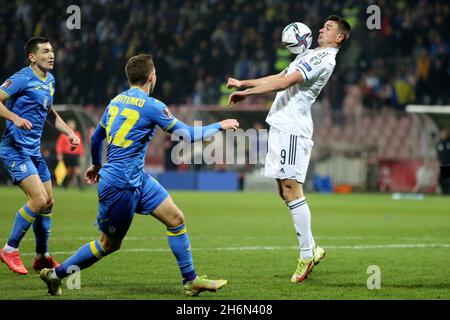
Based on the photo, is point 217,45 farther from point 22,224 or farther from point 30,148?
point 22,224

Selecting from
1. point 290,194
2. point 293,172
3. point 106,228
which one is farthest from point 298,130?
point 106,228

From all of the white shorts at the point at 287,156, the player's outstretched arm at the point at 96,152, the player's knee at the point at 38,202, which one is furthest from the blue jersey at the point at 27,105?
the white shorts at the point at 287,156

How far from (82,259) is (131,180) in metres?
0.75

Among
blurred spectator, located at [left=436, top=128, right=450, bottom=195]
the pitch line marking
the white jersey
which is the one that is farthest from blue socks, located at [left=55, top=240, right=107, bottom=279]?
blurred spectator, located at [left=436, top=128, right=450, bottom=195]

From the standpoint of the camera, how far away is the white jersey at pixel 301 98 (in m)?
8.49

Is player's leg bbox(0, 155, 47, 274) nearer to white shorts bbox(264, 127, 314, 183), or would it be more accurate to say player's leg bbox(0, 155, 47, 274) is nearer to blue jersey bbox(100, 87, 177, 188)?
blue jersey bbox(100, 87, 177, 188)

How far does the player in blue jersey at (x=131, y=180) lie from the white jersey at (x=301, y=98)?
1854 mm

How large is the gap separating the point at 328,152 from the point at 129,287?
67.1ft

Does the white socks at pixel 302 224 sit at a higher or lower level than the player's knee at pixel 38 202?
lower

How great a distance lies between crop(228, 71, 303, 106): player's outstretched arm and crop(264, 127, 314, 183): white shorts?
2.03ft

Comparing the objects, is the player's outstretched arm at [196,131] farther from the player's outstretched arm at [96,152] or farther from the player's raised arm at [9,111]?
the player's raised arm at [9,111]

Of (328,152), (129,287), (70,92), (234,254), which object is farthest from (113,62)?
(129,287)

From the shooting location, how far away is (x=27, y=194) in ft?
28.7
